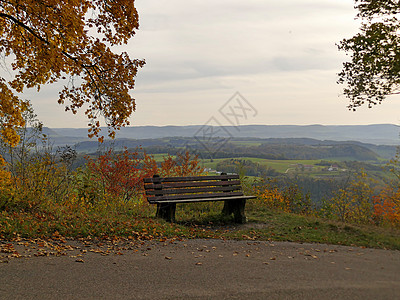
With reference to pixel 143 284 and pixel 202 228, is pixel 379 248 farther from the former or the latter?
pixel 143 284

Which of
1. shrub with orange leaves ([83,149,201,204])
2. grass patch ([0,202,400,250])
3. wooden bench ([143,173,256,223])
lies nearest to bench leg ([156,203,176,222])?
wooden bench ([143,173,256,223])

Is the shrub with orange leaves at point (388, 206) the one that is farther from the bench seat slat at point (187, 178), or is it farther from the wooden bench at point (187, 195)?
the bench seat slat at point (187, 178)

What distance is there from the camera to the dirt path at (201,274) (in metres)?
4.11

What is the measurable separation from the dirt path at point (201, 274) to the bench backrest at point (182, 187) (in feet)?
7.04

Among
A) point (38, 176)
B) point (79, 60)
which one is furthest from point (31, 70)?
point (38, 176)

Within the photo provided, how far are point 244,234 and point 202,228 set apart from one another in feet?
3.43

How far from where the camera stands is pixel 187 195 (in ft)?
29.4

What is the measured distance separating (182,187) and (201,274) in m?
4.06

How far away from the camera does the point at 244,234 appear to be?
777cm

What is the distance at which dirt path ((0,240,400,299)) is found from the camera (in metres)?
4.11

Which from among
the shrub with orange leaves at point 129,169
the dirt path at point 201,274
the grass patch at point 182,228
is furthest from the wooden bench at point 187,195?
the shrub with orange leaves at point 129,169

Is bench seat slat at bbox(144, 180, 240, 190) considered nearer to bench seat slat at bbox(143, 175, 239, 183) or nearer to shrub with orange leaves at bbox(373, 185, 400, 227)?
bench seat slat at bbox(143, 175, 239, 183)

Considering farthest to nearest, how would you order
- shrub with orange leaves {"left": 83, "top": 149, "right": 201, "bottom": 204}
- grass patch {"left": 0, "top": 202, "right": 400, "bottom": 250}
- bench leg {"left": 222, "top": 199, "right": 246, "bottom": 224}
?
shrub with orange leaves {"left": 83, "top": 149, "right": 201, "bottom": 204} → bench leg {"left": 222, "top": 199, "right": 246, "bottom": 224} → grass patch {"left": 0, "top": 202, "right": 400, "bottom": 250}

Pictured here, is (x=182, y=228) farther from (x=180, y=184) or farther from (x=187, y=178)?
(x=187, y=178)
